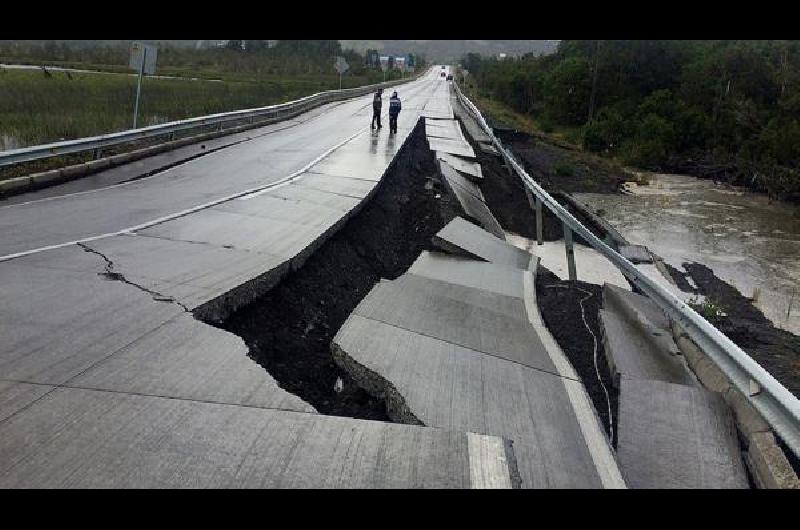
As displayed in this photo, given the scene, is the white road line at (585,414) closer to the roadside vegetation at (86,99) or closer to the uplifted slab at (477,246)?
the uplifted slab at (477,246)

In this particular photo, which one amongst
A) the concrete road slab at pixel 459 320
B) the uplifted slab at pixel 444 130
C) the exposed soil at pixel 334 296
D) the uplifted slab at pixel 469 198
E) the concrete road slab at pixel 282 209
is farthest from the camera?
the uplifted slab at pixel 444 130

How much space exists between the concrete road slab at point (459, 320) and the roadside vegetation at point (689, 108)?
70.1ft

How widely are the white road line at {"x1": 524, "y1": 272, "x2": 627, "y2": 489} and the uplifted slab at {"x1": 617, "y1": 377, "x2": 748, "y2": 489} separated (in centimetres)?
30

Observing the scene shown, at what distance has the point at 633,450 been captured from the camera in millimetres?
4676

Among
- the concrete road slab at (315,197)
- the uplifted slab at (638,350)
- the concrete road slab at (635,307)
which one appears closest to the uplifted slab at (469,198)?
the concrete road slab at (315,197)

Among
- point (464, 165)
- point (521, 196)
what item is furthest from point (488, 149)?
point (464, 165)

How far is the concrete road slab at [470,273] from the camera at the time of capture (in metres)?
7.61

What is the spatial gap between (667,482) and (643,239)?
14.0m

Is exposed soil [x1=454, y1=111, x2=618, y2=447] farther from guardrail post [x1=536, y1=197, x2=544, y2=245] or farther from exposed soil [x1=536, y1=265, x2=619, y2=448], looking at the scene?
guardrail post [x1=536, y1=197, x2=544, y2=245]

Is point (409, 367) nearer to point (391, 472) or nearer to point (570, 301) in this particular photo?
point (391, 472)

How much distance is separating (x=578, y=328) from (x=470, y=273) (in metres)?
1.58

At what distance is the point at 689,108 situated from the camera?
1441 inches
